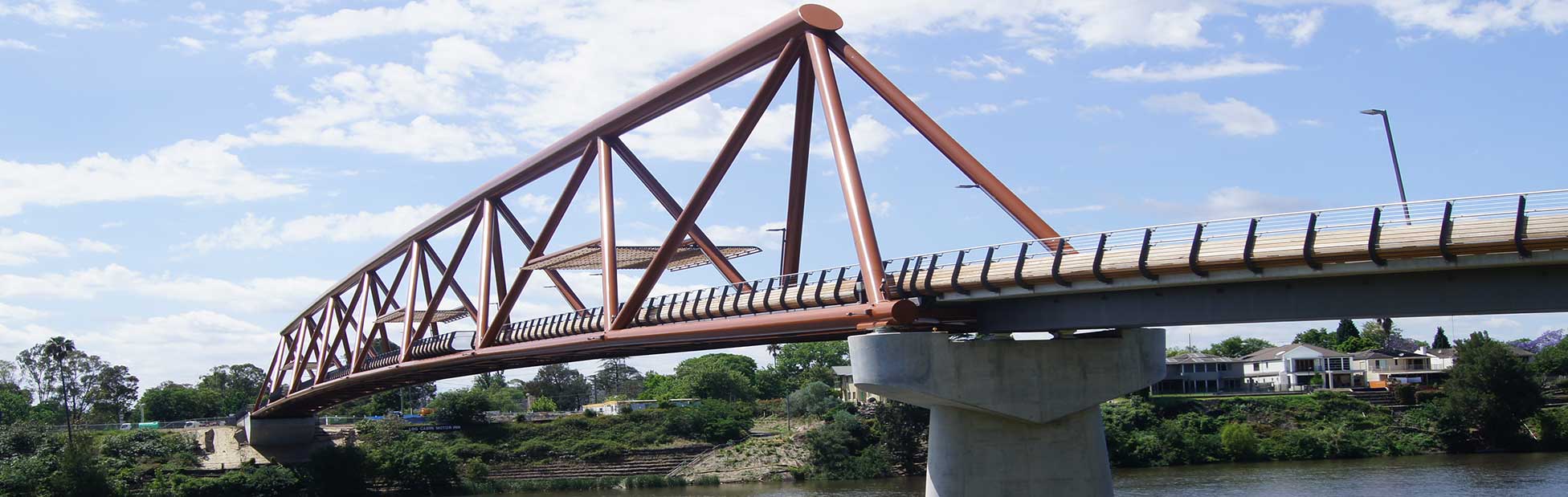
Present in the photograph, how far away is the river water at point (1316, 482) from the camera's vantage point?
49.8 meters

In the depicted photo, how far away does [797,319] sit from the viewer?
2872cm

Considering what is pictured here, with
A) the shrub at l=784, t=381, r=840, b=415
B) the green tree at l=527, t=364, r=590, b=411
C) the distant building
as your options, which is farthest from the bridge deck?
the green tree at l=527, t=364, r=590, b=411

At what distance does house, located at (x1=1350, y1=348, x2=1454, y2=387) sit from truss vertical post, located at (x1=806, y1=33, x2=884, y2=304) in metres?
69.7

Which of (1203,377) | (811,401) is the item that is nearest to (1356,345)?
(1203,377)

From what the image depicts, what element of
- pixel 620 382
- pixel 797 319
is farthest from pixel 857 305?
pixel 620 382

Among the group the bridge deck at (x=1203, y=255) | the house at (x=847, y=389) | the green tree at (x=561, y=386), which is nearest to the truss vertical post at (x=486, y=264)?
the bridge deck at (x=1203, y=255)

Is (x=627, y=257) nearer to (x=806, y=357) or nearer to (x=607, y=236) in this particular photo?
(x=607, y=236)

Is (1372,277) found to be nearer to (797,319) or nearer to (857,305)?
(857,305)

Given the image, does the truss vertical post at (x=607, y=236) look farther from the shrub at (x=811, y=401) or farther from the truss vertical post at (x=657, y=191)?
the shrub at (x=811, y=401)

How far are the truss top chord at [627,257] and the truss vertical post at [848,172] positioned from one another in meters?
11.6

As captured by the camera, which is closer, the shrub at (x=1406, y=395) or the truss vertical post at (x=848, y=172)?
the truss vertical post at (x=848, y=172)

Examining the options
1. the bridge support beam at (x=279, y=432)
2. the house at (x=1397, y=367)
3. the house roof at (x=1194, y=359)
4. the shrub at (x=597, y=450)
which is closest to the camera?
the shrub at (x=597, y=450)

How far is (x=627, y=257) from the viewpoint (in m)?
46.6

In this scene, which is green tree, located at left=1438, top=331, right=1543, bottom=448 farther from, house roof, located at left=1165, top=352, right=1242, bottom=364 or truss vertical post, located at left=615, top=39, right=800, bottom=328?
truss vertical post, located at left=615, top=39, right=800, bottom=328
